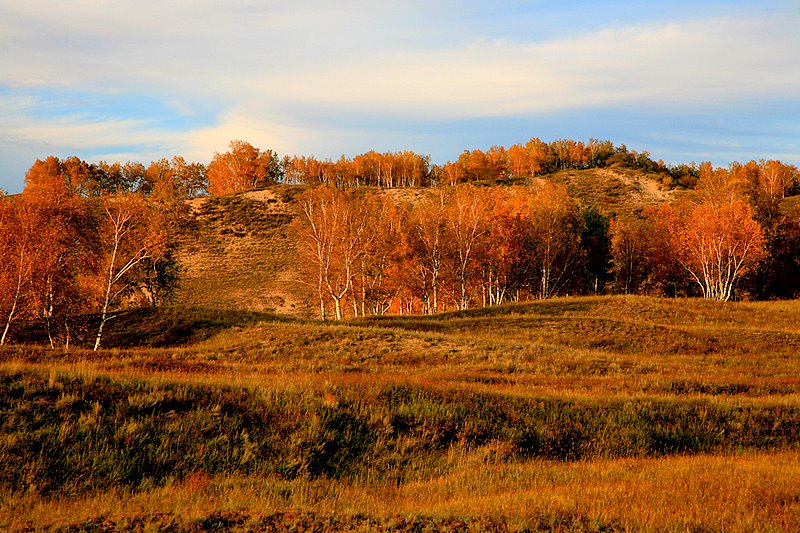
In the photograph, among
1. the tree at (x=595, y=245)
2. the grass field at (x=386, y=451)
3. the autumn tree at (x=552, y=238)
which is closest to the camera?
the grass field at (x=386, y=451)

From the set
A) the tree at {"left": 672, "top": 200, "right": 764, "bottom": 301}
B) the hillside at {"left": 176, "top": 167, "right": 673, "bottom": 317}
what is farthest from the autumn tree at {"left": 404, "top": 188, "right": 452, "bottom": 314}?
the tree at {"left": 672, "top": 200, "right": 764, "bottom": 301}

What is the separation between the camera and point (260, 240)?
114125 millimetres

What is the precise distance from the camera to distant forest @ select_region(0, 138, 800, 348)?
119 feet

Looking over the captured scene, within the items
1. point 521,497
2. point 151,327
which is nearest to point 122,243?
point 151,327

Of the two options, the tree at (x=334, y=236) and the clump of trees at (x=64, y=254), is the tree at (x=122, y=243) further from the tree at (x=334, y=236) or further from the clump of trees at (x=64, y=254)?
the tree at (x=334, y=236)

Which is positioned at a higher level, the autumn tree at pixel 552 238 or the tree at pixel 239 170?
the tree at pixel 239 170

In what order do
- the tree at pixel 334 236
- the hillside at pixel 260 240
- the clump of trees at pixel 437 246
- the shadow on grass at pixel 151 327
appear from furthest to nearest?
the hillside at pixel 260 240 < the clump of trees at pixel 437 246 < the tree at pixel 334 236 < the shadow on grass at pixel 151 327

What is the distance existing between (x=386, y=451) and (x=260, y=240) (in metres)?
106

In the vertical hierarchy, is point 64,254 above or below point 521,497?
above

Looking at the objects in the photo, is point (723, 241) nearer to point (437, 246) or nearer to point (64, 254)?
point (437, 246)

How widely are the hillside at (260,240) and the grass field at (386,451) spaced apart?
6725cm

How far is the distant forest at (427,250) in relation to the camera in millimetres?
36188

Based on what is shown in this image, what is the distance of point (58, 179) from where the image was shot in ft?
137

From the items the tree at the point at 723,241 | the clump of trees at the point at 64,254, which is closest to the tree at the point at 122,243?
the clump of trees at the point at 64,254
